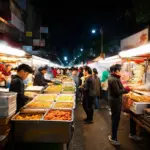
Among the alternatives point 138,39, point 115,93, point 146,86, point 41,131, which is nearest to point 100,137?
point 115,93

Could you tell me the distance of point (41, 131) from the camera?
12.3 ft

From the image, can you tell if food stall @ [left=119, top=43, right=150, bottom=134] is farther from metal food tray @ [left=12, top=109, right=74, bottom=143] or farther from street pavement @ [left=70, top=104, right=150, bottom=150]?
metal food tray @ [left=12, top=109, right=74, bottom=143]

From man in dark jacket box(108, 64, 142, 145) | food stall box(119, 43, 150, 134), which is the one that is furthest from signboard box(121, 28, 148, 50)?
man in dark jacket box(108, 64, 142, 145)

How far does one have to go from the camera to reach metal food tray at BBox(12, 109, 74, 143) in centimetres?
376

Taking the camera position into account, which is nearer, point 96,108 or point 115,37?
point 96,108

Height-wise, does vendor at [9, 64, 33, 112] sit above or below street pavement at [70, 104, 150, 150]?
above

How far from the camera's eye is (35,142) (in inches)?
Result: 149

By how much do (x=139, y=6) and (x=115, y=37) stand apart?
13.0m

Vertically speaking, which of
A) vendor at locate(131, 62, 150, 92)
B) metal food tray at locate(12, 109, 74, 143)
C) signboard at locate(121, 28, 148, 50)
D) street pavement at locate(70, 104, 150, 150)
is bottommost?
street pavement at locate(70, 104, 150, 150)

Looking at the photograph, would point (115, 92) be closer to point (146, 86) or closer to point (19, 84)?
point (146, 86)

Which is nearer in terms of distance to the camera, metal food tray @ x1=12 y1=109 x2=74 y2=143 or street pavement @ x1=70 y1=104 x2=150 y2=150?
metal food tray @ x1=12 y1=109 x2=74 y2=143

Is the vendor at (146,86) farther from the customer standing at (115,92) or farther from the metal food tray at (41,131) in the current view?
the metal food tray at (41,131)

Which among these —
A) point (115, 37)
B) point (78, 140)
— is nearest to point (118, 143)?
point (78, 140)

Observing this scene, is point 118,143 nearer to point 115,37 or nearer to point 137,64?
A: point 137,64
